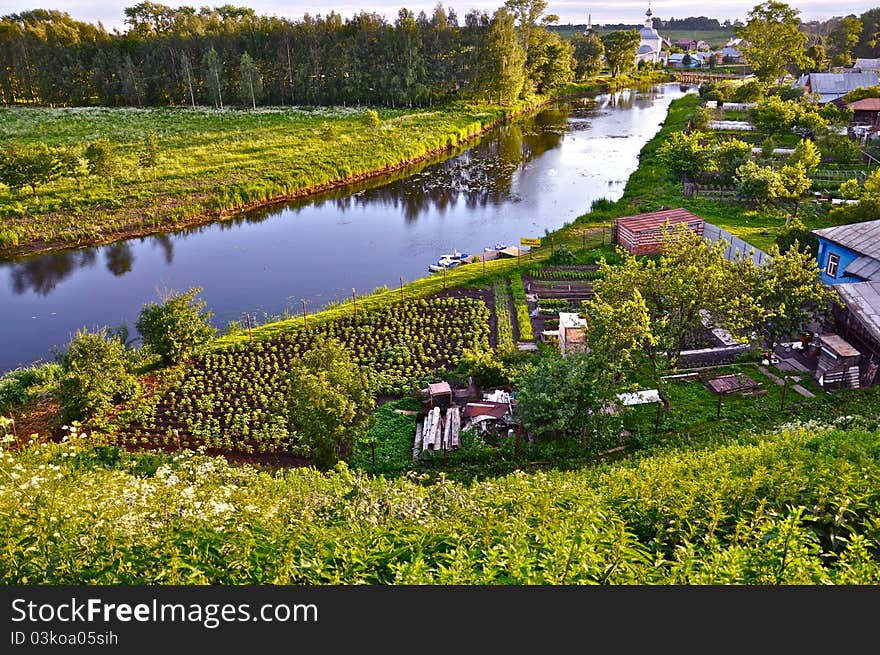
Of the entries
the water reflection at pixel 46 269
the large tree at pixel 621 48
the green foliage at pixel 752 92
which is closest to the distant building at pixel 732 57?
the large tree at pixel 621 48

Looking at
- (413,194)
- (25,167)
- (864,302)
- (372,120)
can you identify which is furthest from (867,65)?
(25,167)

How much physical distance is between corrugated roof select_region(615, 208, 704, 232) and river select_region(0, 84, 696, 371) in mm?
6437

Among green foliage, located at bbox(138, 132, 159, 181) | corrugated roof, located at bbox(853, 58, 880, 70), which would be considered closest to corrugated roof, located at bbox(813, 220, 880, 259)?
green foliage, located at bbox(138, 132, 159, 181)

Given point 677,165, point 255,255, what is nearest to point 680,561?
point 255,255

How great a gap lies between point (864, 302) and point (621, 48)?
97.9 meters

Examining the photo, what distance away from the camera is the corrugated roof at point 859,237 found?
21120mm

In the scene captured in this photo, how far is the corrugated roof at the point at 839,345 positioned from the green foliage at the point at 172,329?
19.3 metres

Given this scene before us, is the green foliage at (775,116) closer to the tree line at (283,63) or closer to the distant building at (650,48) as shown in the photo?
the tree line at (283,63)

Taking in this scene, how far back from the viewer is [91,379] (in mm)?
16375

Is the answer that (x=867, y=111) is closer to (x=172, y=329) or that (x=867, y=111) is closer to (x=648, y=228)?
(x=648, y=228)

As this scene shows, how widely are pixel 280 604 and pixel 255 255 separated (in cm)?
2989

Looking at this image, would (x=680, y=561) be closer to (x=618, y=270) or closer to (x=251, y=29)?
(x=618, y=270)

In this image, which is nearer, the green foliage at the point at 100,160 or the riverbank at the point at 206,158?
the riverbank at the point at 206,158

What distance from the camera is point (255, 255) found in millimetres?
32031
